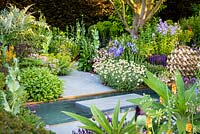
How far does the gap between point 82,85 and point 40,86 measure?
1320 mm

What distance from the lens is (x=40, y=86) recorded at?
22.6 ft

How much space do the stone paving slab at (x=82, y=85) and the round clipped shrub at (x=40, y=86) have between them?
0.33 m

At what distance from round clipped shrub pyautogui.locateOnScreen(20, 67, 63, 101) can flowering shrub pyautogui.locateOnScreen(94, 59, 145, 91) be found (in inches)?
47.0

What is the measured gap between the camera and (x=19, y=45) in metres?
8.53

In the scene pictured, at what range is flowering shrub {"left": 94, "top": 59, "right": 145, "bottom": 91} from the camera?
783cm

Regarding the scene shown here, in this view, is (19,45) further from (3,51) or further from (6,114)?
(6,114)

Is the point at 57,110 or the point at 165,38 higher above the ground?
the point at 165,38

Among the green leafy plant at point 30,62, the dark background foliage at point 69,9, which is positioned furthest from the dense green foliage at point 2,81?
the dark background foliage at point 69,9

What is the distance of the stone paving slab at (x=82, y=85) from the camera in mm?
7562

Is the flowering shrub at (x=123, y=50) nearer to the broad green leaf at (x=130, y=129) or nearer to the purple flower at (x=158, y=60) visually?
the purple flower at (x=158, y=60)

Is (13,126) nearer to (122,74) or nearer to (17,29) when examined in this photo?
(122,74)

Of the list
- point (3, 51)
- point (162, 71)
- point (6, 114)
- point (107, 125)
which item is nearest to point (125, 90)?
point (162, 71)

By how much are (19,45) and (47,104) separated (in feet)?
6.66

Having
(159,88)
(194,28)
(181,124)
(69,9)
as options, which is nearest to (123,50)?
(194,28)
